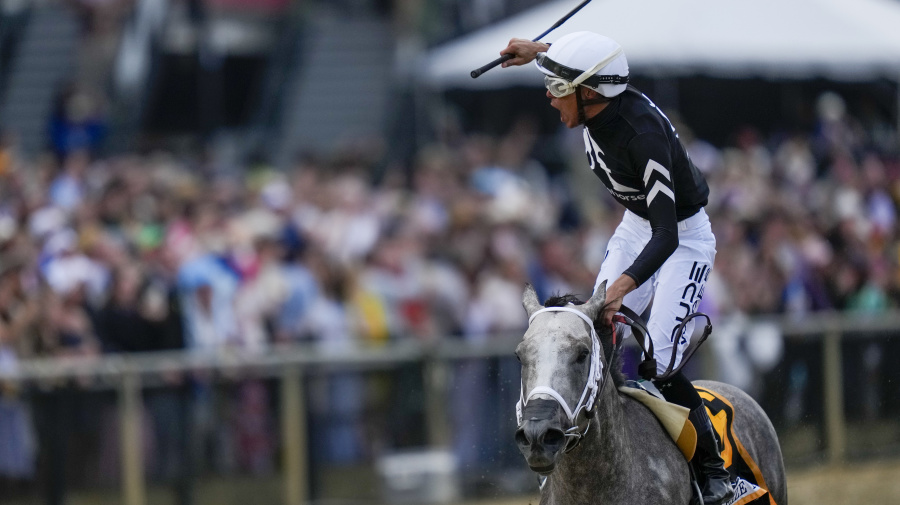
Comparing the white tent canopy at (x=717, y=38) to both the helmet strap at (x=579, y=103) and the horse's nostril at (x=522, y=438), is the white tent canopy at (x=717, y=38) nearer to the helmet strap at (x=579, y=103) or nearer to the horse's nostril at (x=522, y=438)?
the helmet strap at (x=579, y=103)

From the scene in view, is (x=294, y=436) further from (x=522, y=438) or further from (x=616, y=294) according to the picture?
(x=522, y=438)

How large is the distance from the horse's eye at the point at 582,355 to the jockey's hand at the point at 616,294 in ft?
1.24

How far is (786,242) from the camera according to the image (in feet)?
49.8

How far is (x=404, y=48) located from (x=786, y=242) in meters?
8.01

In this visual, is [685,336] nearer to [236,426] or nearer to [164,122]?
[236,426]

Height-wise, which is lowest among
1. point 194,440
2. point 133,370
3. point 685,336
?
point 194,440

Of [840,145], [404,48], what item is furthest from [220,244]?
[840,145]

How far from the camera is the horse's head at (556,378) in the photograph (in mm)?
5027

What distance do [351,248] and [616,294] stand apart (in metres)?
7.87

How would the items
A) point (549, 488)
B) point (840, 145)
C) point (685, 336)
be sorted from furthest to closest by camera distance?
point (840, 145) < point (685, 336) < point (549, 488)

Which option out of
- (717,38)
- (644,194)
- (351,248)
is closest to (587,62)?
(644,194)

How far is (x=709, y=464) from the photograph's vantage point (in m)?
6.27

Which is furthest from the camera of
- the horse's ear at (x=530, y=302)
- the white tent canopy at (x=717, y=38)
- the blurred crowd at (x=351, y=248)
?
the white tent canopy at (x=717, y=38)

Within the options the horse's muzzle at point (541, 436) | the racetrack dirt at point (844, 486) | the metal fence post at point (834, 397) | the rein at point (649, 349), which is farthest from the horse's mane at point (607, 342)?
the metal fence post at point (834, 397)
